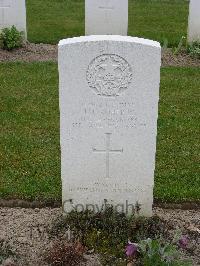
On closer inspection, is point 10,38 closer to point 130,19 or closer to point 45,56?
point 45,56

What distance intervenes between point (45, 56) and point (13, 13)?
1086 mm

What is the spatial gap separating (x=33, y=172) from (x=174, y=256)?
85.3 inches

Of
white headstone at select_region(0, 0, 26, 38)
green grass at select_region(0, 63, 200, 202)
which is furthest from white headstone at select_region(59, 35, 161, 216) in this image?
white headstone at select_region(0, 0, 26, 38)

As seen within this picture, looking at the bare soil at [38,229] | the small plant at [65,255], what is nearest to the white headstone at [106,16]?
the bare soil at [38,229]

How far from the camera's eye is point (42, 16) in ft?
45.4

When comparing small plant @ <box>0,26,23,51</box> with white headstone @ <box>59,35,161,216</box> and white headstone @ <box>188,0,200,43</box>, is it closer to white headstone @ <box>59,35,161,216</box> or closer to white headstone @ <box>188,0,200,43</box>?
white headstone @ <box>188,0,200,43</box>

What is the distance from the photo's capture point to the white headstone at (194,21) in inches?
410

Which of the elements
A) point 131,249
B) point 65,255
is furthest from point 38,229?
point 131,249

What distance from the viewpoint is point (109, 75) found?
14.5 ft

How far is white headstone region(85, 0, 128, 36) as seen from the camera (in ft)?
35.3

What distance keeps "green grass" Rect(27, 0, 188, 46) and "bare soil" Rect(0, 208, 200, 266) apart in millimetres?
6716

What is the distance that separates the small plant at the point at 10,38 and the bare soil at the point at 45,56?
11cm

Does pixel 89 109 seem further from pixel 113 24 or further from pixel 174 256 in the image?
pixel 113 24

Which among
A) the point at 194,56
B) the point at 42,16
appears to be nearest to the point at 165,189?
the point at 194,56
